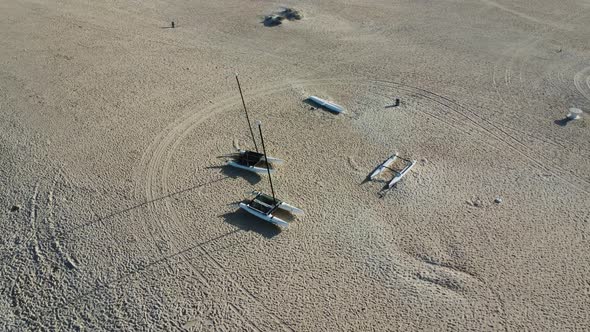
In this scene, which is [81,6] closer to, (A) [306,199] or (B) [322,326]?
(A) [306,199]

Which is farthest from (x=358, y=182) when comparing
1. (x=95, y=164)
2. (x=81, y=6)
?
(x=81, y=6)

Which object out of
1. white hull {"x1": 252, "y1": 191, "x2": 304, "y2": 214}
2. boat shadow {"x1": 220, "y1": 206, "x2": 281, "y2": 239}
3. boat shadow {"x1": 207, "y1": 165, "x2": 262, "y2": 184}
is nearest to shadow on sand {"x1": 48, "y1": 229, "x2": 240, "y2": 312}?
boat shadow {"x1": 220, "y1": 206, "x2": 281, "y2": 239}

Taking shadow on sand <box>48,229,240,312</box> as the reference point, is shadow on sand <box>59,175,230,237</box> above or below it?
above

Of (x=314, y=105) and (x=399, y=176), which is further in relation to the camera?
(x=314, y=105)

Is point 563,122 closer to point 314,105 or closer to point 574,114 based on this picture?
point 574,114

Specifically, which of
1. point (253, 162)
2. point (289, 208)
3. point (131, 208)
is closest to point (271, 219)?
point (289, 208)

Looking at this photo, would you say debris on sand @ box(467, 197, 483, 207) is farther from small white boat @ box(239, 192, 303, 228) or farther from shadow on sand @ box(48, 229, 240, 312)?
shadow on sand @ box(48, 229, 240, 312)

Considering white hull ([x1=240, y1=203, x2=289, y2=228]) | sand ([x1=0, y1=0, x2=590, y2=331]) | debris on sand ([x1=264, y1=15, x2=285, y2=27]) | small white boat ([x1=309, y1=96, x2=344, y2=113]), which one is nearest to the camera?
sand ([x1=0, y1=0, x2=590, y2=331])
